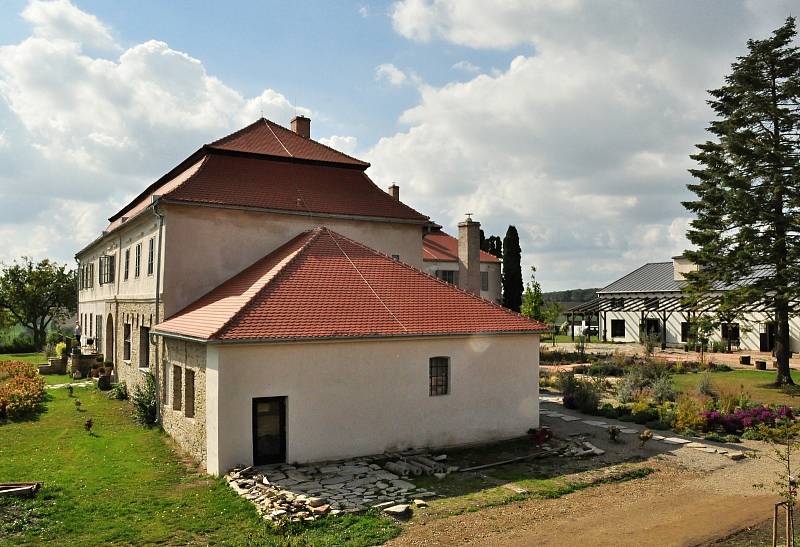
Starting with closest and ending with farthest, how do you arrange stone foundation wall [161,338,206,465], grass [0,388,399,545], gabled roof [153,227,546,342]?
grass [0,388,399,545], gabled roof [153,227,546,342], stone foundation wall [161,338,206,465]

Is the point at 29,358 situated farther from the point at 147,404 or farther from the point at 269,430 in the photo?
the point at 269,430

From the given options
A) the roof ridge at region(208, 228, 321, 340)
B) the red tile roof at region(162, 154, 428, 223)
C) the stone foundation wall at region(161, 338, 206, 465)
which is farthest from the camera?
the red tile roof at region(162, 154, 428, 223)

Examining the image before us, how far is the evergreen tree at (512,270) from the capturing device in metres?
53.4

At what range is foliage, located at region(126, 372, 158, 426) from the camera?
779 inches

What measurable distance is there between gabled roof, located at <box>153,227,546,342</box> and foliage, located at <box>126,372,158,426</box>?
101 inches

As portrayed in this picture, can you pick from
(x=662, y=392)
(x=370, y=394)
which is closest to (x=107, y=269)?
(x=370, y=394)

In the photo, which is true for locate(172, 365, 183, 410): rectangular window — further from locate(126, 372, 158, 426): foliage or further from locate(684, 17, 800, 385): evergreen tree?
locate(684, 17, 800, 385): evergreen tree

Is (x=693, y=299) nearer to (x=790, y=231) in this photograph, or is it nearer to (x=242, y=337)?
(x=790, y=231)

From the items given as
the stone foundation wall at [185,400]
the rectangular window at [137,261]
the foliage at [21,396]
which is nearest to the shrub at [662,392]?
the stone foundation wall at [185,400]

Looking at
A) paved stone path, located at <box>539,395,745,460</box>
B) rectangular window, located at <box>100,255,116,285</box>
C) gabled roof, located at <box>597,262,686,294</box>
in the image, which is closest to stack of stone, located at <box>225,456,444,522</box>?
paved stone path, located at <box>539,395,745,460</box>

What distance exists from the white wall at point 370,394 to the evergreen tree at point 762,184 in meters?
16.5

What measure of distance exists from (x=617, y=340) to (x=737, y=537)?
155ft

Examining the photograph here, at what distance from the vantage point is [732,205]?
1138 inches

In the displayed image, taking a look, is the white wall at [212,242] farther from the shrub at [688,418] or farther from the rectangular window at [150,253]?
the shrub at [688,418]
